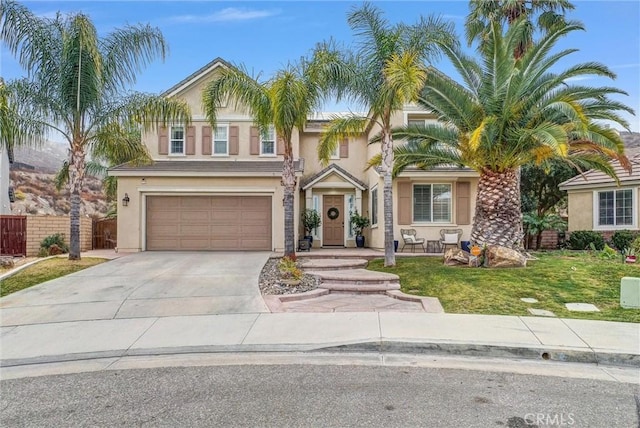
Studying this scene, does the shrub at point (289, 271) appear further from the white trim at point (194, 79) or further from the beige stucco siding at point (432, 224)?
the white trim at point (194, 79)

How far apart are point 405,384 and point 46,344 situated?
5.52m

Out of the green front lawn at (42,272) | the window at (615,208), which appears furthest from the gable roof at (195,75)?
the window at (615,208)

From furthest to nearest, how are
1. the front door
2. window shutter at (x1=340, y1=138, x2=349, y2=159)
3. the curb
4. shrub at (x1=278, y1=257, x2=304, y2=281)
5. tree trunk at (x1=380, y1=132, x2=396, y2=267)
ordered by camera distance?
window shutter at (x1=340, y1=138, x2=349, y2=159)
the front door
tree trunk at (x1=380, y1=132, x2=396, y2=267)
shrub at (x1=278, y1=257, x2=304, y2=281)
the curb

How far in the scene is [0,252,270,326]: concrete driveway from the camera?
27.3 feet

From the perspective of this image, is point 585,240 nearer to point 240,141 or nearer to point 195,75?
point 240,141

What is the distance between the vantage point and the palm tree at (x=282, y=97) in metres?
11.3

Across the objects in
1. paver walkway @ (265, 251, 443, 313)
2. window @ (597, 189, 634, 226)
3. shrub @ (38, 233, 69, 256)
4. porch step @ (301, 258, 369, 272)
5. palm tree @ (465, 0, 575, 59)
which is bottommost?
paver walkway @ (265, 251, 443, 313)

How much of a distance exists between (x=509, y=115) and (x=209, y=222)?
445 inches

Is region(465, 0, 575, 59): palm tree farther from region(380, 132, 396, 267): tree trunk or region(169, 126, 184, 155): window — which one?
region(169, 126, 184, 155): window

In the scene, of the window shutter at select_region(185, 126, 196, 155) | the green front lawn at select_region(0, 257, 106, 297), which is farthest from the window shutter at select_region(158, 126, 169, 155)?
the green front lawn at select_region(0, 257, 106, 297)

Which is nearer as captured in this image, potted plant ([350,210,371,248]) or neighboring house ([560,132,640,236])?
neighboring house ([560,132,640,236])

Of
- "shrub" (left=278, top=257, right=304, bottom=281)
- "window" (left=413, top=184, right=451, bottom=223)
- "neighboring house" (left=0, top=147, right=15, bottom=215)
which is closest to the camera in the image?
"shrub" (left=278, top=257, right=304, bottom=281)

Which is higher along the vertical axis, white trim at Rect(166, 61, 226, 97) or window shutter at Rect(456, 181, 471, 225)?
white trim at Rect(166, 61, 226, 97)

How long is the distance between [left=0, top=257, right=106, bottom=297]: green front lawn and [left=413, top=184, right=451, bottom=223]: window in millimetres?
11230
